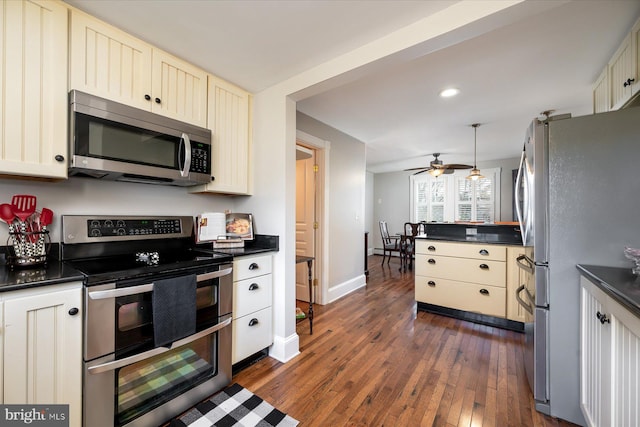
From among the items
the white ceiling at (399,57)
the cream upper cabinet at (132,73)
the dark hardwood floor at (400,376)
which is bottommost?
the dark hardwood floor at (400,376)

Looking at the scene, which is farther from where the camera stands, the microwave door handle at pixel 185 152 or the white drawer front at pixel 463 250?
the white drawer front at pixel 463 250

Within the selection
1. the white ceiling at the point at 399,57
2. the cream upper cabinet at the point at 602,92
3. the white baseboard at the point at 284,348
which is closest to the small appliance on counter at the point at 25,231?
the white ceiling at the point at 399,57

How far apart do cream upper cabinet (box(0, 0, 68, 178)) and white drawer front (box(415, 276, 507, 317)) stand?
3368 mm

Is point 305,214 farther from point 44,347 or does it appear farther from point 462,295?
point 44,347

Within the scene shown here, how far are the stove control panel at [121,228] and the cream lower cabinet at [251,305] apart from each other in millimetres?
627

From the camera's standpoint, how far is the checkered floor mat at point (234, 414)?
1.45 meters

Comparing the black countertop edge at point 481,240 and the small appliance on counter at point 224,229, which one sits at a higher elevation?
the small appliance on counter at point 224,229

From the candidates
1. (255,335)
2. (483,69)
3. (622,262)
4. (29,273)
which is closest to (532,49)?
(483,69)

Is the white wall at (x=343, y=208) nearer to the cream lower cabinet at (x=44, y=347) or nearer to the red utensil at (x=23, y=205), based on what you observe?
the red utensil at (x=23, y=205)

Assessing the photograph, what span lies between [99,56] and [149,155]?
1.95ft

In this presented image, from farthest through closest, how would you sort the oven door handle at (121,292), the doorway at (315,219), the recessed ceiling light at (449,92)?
the doorway at (315,219), the recessed ceiling light at (449,92), the oven door handle at (121,292)

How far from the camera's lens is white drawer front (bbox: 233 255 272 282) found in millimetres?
1882

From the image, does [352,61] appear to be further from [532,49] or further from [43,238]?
[43,238]

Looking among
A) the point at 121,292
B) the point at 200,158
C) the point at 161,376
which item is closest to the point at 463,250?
the point at 200,158
